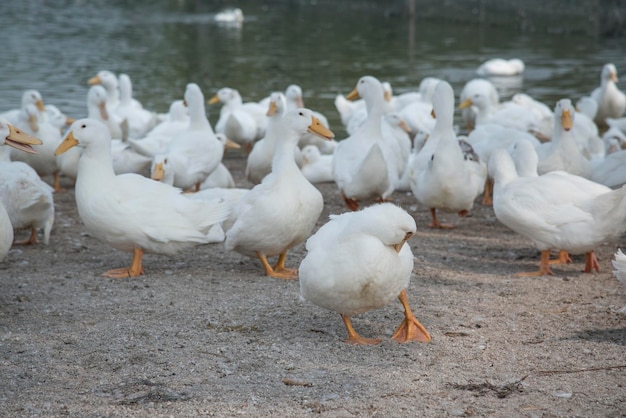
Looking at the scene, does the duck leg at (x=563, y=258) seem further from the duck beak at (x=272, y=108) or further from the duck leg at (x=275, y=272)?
the duck beak at (x=272, y=108)

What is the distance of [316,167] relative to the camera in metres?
11.5

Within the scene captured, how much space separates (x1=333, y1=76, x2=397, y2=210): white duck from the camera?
8875 millimetres

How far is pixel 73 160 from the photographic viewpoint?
10312 millimetres

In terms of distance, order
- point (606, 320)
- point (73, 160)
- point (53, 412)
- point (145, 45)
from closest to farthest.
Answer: point (53, 412) < point (606, 320) < point (73, 160) < point (145, 45)

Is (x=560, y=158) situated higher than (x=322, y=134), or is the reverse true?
(x=322, y=134)

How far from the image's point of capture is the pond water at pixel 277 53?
19.8 meters

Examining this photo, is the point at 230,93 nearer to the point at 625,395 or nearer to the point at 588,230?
the point at 588,230

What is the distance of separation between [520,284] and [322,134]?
196 cm

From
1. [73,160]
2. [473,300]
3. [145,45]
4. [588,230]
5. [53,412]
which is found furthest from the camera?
[145,45]

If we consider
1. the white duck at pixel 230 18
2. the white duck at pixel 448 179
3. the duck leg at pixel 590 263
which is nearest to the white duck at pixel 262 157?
the white duck at pixel 448 179

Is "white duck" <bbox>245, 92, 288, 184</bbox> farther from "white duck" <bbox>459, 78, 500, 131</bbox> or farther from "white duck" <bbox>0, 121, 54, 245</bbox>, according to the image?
"white duck" <bbox>459, 78, 500, 131</bbox>

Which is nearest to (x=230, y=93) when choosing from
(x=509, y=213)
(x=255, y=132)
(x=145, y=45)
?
(x=255, y=132)

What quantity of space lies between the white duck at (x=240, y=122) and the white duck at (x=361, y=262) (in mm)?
8403

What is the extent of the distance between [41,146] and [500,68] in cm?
1329
